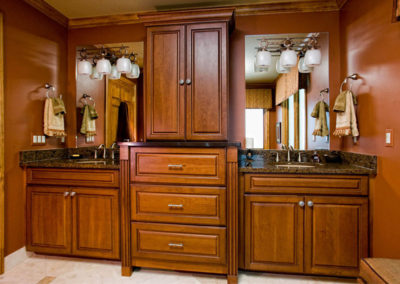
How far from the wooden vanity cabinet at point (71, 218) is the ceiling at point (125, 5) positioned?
1.66m

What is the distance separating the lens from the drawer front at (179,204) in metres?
1.84

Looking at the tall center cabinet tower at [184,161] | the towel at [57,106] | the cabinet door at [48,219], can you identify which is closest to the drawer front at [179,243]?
the tall center cabinet tower at [184,161]

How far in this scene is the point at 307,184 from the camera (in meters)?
1.79

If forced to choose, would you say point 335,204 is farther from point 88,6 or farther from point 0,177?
point 88,6

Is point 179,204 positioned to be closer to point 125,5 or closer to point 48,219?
point 48,219

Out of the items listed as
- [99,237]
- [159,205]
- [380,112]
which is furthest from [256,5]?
[99,237]

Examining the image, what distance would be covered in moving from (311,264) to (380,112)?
124cm

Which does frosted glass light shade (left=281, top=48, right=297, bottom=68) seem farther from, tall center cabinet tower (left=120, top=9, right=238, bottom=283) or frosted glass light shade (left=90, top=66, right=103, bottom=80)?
frosted glass light shade (left=90, top=66, right=103, bottom=80)

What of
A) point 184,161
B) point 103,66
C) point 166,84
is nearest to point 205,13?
point 166,84

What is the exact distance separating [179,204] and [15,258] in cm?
159

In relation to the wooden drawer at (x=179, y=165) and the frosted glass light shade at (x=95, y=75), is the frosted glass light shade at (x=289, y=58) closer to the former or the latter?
the wooden drawer at (x=179, y=165)

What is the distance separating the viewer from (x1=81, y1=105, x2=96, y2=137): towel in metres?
2.67

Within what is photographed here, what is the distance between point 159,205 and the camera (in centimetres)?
190

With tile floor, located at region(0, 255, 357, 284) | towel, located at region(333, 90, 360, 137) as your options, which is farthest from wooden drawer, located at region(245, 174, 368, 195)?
tile floor, located at region(0, 255, 357, 284)
